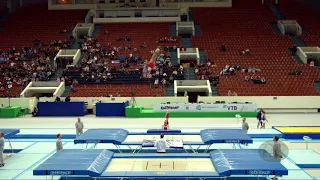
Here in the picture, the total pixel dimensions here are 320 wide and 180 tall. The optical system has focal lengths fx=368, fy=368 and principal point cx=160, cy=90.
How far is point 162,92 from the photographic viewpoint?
3175cm

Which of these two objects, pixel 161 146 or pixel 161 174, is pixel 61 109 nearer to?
pixel 161 146

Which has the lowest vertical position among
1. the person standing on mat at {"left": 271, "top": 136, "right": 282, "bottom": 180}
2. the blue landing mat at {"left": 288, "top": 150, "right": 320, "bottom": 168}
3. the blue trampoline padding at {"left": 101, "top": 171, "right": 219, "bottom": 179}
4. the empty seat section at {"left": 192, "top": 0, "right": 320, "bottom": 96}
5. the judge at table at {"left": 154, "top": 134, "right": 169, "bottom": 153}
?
the blue landing mat at {"left": 288, "top": 150, "right": 320, "bottom": 168}

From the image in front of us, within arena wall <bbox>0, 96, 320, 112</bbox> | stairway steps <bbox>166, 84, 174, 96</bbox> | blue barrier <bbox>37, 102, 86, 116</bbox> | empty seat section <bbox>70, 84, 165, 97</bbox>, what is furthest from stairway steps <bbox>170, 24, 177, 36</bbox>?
blue barrier <bbox>37, 102, 86, 116</bbox>

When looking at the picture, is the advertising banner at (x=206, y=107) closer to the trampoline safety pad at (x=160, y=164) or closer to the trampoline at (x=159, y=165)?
the trampoline at (x=159, y=165)

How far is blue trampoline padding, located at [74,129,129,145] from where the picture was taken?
14.7 m

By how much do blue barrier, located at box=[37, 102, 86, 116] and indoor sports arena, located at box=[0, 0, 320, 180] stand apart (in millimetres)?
79

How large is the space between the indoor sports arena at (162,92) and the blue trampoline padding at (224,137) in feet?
0.19

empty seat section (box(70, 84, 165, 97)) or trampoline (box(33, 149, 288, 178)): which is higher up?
empty seat section (box(70, 84, 165, 97))

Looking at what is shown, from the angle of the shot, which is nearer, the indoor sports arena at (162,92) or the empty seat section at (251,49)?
the indoor sports arena at (162,92)

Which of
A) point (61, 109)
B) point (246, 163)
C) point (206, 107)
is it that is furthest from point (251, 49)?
point (246, 163)

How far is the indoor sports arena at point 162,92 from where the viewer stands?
12797mm

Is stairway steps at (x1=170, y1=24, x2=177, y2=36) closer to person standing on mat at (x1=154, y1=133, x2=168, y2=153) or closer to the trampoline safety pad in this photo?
person standing on mat at (x1=154, y1=133, x2=168, y2=153)

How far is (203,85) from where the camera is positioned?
3250 centimetres

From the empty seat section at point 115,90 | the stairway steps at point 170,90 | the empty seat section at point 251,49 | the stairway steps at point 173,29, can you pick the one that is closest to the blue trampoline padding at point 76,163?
the empty seat section at point 115,90
